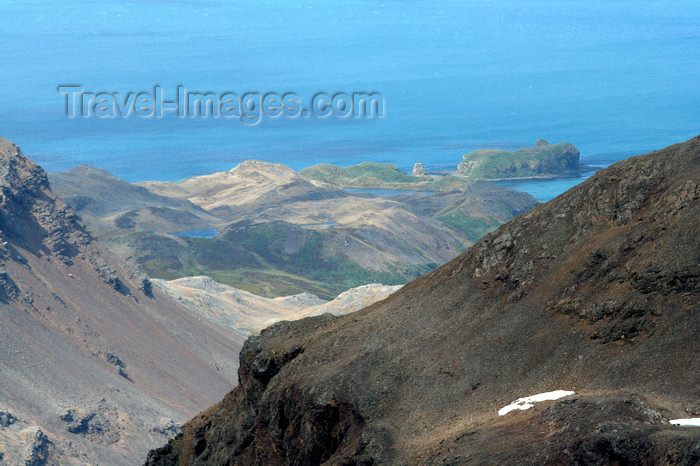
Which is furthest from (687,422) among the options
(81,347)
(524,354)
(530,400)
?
(81,347)

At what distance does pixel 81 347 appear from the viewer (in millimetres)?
150875

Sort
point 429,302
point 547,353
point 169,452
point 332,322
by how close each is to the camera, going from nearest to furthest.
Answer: point 547,353 → point 429,302 → point 332,322 → point 169,452

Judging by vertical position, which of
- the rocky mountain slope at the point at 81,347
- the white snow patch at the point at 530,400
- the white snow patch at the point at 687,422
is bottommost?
the rocky mountain slope at the point at 81,347

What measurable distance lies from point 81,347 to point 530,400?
122923 millimetres

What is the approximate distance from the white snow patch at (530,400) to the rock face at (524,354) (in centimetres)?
52

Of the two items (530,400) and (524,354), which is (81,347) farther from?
(530,400)

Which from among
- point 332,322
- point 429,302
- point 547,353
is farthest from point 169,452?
point 547,353

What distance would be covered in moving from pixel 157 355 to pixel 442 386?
123 meters

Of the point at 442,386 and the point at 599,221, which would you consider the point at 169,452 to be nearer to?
the point at 442,386

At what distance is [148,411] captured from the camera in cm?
13988

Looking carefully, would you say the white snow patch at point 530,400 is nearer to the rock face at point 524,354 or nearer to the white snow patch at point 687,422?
the rock face at point 524,354

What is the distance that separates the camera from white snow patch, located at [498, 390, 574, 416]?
38.7 m

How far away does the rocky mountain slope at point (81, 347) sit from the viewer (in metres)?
128

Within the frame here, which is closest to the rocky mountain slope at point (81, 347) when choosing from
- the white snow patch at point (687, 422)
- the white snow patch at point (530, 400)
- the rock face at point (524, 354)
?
the rock face at point (524, 354)
